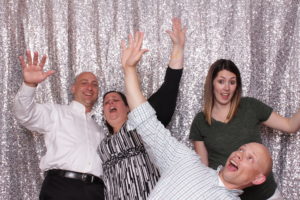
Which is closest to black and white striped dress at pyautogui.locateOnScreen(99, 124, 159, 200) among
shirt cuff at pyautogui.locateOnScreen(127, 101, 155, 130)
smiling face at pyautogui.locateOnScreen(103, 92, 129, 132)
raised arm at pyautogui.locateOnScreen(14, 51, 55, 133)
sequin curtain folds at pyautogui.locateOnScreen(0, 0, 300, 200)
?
smiling face at pyautogui.locateOnScreen(103, 92, 129, 132)

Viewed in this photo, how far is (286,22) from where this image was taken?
220 cm

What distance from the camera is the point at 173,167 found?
1260 mm

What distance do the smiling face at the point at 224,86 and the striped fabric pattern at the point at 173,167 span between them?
0.59m

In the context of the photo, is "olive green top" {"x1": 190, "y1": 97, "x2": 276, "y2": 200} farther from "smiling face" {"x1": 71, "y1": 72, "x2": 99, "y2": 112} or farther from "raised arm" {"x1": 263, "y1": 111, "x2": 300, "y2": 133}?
"smiling face" {"x1": 71, "y1": 72, "x2": 99, "y2": 112}

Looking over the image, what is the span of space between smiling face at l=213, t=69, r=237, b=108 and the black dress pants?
74 centimetres

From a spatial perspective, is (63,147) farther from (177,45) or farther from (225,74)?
(225,74)

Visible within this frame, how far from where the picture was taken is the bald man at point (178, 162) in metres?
1.19

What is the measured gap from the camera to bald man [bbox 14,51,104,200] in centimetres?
183

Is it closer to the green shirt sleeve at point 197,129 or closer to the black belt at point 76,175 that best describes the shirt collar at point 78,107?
the black belt at point 76,175

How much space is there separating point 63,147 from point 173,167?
833 millimetres

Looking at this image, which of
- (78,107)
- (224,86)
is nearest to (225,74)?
(224,86)

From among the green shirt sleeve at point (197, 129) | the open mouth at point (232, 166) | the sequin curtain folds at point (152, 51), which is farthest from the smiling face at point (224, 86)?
the open mouth at point (232, 166)

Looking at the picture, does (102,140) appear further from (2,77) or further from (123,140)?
(2,77)

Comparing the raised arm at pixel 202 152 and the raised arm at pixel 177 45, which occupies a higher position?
the raised arm at pixel 177 45
